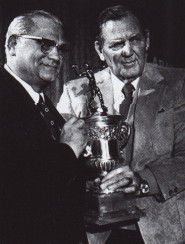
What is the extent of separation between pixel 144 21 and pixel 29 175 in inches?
94.1

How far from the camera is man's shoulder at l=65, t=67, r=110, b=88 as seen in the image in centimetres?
251

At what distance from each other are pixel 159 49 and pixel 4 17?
155 cm

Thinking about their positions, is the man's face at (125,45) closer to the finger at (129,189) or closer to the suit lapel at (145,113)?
the suit lapel at (145,113)

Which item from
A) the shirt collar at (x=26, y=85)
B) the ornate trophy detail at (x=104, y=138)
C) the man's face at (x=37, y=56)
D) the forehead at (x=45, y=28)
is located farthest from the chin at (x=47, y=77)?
the ornate trophy detail at (x=104, y=138)

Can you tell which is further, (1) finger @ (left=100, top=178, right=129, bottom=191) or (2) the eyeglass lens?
(2) the eyeglass lens

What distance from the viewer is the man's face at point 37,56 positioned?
2.04 metres

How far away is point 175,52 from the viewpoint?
3.72 m

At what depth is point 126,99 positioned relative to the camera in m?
2.38

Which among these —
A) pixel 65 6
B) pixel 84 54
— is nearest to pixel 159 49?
pixel 84 54

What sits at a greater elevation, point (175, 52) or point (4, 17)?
point (4, 17)

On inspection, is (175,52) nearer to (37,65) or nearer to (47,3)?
(47,3)

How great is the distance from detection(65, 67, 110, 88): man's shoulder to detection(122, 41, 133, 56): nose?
0.87ft

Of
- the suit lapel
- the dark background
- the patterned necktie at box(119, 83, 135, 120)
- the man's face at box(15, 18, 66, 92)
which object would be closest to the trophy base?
the suit lapel

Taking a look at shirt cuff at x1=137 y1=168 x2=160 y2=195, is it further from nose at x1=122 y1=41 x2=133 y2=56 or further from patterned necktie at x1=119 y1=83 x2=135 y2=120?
nose at x1=122 y1=41 x2=133 y2=56
